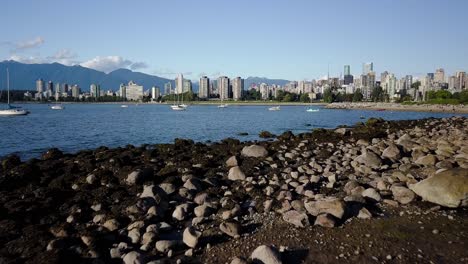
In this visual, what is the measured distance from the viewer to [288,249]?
707cm

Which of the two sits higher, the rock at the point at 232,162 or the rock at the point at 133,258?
the rock at the point at 232,162

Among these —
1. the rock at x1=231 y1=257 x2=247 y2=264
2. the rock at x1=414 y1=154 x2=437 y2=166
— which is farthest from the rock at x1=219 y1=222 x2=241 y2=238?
the rock at x1=414 y1=154 x2=437 y2=166

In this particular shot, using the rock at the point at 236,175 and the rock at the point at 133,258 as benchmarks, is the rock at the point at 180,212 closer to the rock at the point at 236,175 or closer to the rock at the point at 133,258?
the rock at the point at 133,258

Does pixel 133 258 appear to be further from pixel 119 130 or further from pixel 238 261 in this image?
pixel 119 130

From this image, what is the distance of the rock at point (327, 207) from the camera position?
8.40 m

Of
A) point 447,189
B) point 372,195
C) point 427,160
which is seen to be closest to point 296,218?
point 372,195

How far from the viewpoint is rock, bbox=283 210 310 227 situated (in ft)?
26.6

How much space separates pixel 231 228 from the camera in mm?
7770

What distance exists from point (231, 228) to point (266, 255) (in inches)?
57.1

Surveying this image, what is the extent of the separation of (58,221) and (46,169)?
6.57 metres

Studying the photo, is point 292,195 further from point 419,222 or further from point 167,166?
point 167,166

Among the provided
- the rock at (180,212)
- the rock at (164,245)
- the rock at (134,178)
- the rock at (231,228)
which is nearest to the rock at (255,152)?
the rock at (134,178)

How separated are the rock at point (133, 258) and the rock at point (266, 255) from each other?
1912 mm

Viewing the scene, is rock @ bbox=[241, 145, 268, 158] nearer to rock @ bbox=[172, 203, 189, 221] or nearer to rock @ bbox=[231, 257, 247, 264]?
rock @ bbox=[172, 203, 189, 221]
